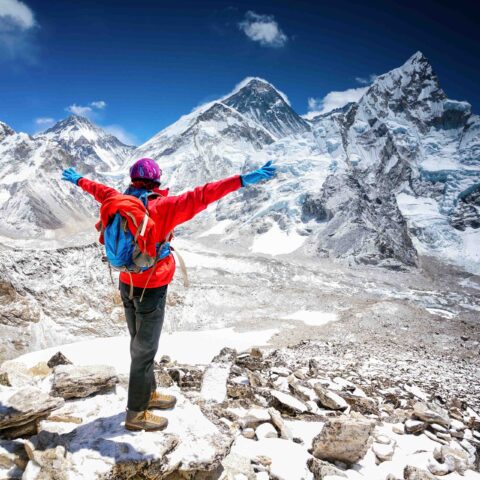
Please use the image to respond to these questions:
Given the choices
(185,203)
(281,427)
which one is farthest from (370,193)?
(185,203)

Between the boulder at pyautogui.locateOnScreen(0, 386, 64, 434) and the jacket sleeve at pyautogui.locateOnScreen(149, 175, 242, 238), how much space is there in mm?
2165

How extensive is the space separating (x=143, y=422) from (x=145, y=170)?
2691 mm

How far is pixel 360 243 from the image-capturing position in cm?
9644

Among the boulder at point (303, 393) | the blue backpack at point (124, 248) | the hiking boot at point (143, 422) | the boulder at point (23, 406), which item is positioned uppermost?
the blue backpack at point (124, 248)

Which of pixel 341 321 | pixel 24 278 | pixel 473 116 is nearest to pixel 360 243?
pixel 341 321

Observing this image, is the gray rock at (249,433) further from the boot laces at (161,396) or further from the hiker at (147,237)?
the hiker at (147,237)

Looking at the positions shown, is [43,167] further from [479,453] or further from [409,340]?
[479,453]

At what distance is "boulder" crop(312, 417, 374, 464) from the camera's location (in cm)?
455

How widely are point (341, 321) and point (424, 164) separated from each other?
148784 mm

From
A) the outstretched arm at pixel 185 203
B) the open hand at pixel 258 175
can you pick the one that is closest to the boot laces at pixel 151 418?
the outstretched arm at pixel 185 203

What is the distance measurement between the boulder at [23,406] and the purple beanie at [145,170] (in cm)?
252

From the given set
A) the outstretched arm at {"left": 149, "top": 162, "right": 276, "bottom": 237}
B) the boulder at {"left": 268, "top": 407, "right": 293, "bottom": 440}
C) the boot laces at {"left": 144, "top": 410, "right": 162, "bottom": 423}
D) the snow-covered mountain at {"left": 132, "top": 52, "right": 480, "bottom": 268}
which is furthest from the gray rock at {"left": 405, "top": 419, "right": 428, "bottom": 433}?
the snow-covered mountain at {"left": 132, "top": 52, "right": 480, "bottom": 268}

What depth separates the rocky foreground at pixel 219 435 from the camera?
345cm

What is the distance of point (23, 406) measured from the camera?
3.67 m
